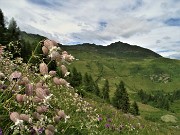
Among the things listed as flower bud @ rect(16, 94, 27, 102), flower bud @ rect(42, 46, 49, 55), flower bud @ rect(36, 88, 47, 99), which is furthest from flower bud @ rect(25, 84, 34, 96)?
flower bud @ rect(42, 46, 49, 55)

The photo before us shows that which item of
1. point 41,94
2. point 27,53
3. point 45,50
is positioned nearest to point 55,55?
point 45,50

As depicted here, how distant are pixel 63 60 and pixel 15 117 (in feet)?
2.51

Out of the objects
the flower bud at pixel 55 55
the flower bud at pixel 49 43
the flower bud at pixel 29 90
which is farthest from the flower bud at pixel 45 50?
the flower bud at pixel 29 90

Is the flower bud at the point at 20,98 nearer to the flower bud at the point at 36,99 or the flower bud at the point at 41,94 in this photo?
the flower bud at the point at 36,99

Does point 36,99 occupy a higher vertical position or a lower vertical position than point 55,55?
lower

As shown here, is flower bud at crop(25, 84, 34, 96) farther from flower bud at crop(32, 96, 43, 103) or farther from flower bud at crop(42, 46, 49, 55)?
flower bud at crop(42, 46, 49, 55)

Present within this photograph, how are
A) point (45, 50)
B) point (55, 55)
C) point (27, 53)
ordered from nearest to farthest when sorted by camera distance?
point (55, 55) < point (45, 50) < point (27, 53)

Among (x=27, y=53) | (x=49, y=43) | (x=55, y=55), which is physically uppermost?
(x=49, y=43)

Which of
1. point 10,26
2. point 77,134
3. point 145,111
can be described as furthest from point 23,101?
→ point 145,111

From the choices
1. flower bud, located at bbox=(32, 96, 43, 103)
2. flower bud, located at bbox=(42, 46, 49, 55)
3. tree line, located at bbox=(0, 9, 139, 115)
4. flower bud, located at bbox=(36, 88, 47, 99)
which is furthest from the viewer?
tree line, located at bbox=(0, 9, 139, 115)

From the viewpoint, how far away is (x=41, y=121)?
310 cm

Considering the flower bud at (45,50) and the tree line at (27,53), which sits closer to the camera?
the flower bud at (45,50)

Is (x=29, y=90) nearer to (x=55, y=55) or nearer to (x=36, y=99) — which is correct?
(x=36, y=99)

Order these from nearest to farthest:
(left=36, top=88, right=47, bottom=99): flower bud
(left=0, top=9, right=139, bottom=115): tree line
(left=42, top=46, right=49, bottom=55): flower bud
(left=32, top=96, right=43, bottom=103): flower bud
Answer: (left=36, top=88, right=47, bottom=99): flower bud → (left=32, top=96, right=43, bottom=103): flower bud → (left=42, top=46, right=49, bottom=55): flower bud → (left=0, top=9, right=139, bottom=115): tree line
